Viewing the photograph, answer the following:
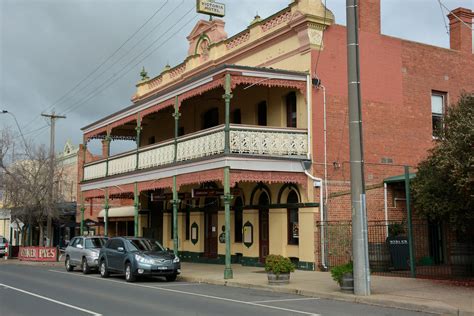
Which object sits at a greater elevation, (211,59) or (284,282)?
(211,59)

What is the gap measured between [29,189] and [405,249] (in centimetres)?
2471

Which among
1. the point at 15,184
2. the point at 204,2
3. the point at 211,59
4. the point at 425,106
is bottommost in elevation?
the point at 15,184

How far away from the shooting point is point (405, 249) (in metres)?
20.2

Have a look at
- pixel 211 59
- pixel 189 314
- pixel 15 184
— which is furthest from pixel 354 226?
pixel 15 184

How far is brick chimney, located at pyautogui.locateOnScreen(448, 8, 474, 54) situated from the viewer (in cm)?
2669

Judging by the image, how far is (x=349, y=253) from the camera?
20.7m

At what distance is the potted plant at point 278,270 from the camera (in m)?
17.0

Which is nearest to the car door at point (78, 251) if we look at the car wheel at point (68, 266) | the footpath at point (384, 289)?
the car wheel at point (68, 266)

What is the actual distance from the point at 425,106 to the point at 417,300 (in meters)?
13.7

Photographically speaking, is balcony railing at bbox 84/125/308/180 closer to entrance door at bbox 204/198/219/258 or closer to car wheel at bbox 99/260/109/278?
entrance door at bbox 204/198/219/258

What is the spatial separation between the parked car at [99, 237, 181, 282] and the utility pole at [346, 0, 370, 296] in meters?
7.24

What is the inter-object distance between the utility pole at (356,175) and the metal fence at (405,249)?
4609mm

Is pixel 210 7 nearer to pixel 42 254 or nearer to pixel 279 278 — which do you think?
pixel 279 278

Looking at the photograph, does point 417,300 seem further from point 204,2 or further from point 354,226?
point 204,2
